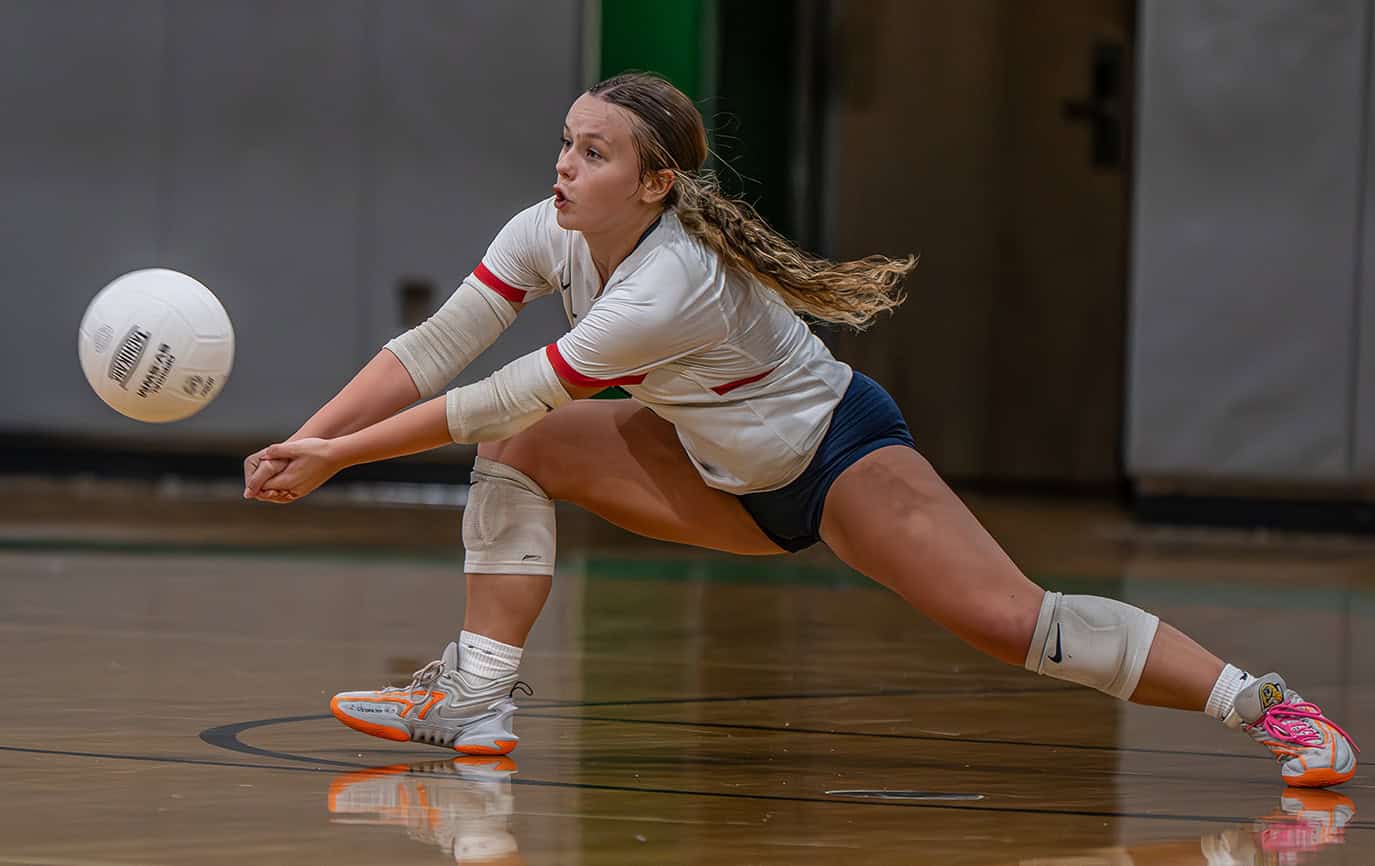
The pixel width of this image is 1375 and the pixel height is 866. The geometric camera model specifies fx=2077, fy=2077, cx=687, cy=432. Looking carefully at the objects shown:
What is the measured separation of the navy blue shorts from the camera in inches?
157

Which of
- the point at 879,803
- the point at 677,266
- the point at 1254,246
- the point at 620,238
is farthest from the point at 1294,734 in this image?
the point at 1254,246

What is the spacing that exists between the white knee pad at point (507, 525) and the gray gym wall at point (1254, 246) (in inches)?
272

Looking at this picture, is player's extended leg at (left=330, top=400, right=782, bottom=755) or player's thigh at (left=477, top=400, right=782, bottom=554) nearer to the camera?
player's extended leg at (left=330, top=400, right=782, bottom=755)

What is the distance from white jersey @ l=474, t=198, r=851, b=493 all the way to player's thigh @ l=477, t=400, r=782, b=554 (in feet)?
0.18

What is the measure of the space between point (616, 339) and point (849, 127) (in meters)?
10.1

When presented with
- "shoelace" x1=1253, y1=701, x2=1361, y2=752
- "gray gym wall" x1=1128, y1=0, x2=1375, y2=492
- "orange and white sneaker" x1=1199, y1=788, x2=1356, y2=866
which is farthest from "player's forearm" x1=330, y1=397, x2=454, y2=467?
"gray gym wall" x1=1128, y1=0, x2=1375, y2=492

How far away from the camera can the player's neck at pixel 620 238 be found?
3.89 metres

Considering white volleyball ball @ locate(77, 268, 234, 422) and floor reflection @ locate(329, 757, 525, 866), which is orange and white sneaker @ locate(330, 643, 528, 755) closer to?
Result: floor reflection @ locate(329, 757, 525, 866)

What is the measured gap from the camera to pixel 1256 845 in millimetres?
3248

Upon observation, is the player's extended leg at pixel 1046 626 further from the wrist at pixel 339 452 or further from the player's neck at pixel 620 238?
the wrist at pixel 339 452

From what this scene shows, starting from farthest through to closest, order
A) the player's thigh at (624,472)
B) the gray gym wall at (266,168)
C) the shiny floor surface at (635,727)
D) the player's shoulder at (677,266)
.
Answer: the gray gym wall at (266,168)
the player's thigh at (624,472)
the player's shoulder at (677,266)
the shiny floor surface at (635,727)

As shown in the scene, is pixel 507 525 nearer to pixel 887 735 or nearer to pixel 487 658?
pixel 487 658

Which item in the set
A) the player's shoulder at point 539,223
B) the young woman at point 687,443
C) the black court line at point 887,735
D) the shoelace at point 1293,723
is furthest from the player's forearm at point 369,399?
the shoelace at point 1293,723

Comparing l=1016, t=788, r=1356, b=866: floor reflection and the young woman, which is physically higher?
the young woman
